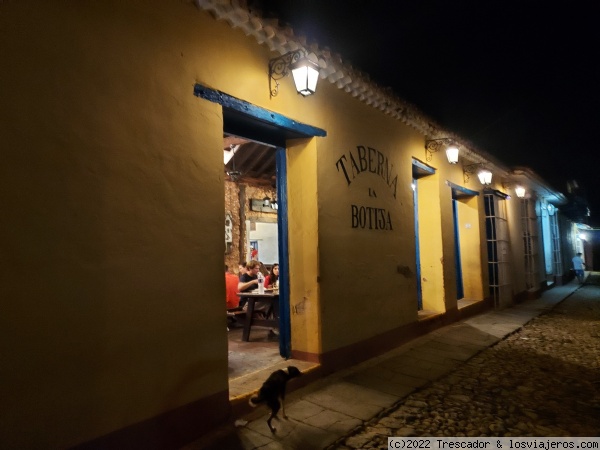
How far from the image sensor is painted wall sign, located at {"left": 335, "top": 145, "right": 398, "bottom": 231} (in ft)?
18.6

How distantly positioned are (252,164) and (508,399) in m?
8.43

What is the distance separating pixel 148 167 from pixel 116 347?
1.47 meters

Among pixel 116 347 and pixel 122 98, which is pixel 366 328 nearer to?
pixel 116 347

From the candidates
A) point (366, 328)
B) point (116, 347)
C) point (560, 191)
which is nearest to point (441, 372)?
point (366, 328)

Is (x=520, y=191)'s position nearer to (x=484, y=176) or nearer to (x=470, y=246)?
(x=484, y=176)

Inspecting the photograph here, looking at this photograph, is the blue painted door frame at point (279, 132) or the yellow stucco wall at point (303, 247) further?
the yellow stucco wall at point (303, 247)

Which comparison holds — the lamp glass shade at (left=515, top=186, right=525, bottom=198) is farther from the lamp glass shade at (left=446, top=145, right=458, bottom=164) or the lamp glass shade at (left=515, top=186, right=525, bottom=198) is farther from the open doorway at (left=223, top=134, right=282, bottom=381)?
the open doorway at (left=223, top=134, right=282, bottom=381)

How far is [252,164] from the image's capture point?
11062 millimetres

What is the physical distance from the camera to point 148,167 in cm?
333

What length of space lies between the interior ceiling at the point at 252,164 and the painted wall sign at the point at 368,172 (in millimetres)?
4369

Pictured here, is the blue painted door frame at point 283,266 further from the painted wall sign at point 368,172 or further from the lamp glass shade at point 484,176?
the lamp glass shade at point 484,176

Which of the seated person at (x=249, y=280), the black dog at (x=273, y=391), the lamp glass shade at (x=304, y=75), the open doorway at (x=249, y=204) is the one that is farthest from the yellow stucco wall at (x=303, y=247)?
the open doorway at (x=249, y=204)

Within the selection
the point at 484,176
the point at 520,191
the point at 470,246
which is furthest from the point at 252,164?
the point at 520,191

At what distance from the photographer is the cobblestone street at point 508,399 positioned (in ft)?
12.2
